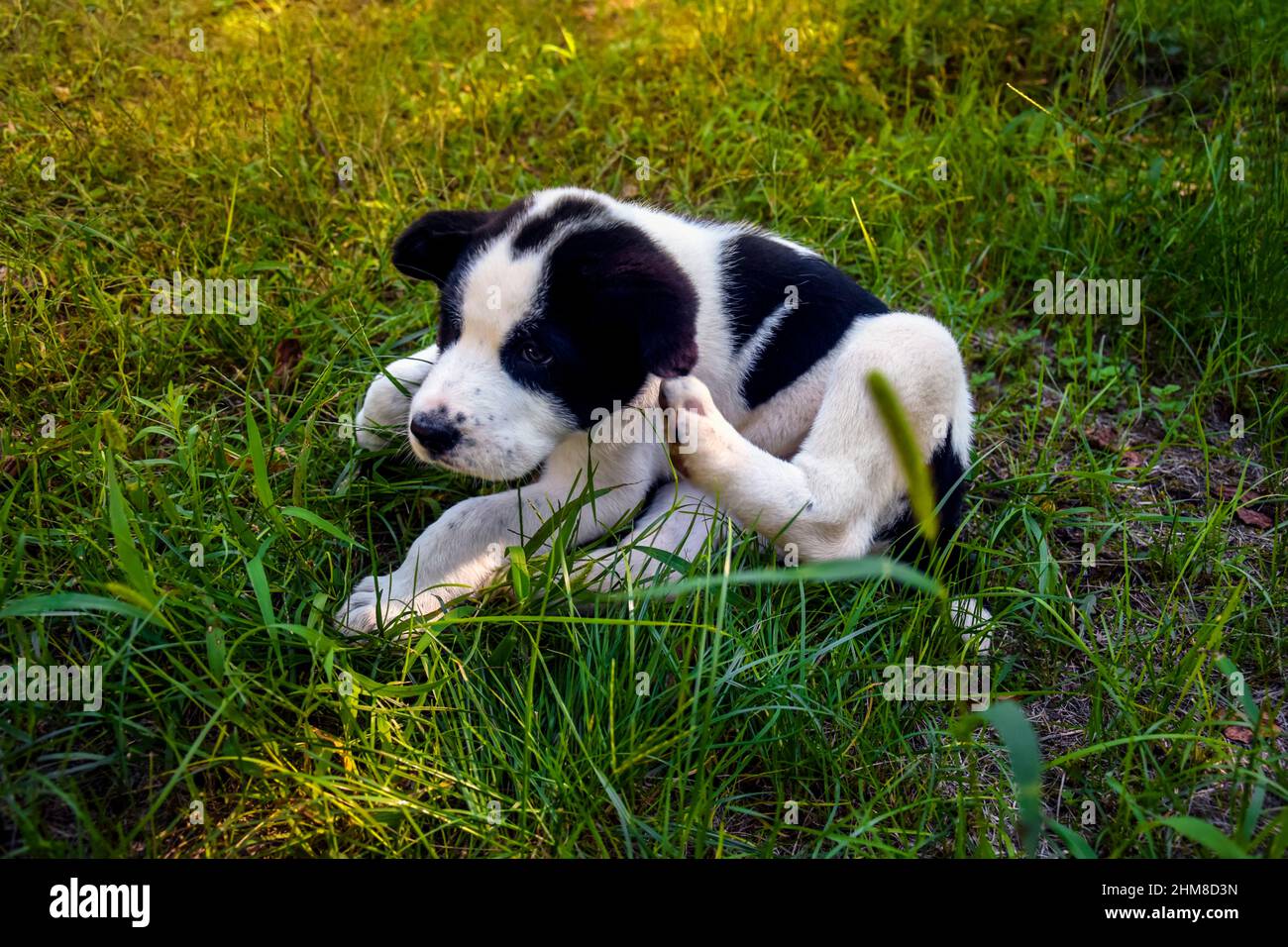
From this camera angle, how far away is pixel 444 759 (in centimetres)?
271

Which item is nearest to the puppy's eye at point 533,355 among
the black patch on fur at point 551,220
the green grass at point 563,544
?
the black patch on fur at point 551,220

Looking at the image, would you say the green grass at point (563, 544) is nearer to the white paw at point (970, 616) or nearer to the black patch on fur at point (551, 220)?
the white paw at point (970, 616)

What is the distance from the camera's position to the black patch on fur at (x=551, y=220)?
3.11 meters

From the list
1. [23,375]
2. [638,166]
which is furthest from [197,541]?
[638,166]

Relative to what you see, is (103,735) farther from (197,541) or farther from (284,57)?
(284,57)

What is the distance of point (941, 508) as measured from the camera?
3330 millimetres

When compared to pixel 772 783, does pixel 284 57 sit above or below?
above

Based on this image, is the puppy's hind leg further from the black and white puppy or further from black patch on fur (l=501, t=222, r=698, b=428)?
black patch on fur (l=501, t=222, r=698, b=428)

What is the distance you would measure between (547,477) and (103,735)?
152cm

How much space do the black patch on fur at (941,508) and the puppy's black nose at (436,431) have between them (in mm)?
1470

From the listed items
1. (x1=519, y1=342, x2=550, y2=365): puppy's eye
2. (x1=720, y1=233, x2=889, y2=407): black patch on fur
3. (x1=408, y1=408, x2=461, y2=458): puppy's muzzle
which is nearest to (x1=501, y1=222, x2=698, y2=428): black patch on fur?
(x1=519, y1=342, x2=550, y2=365): puppy's eye

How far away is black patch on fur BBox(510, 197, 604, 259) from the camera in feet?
10.2

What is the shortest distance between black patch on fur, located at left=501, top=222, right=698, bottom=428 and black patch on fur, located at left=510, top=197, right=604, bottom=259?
8cm
